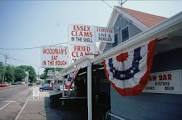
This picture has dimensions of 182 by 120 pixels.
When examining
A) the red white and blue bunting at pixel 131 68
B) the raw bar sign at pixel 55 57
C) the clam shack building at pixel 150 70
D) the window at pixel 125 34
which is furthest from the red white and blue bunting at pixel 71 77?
the window at pixel 125 34

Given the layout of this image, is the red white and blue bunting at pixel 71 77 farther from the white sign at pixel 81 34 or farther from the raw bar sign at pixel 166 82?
the raw bar sign at pixel 166 82

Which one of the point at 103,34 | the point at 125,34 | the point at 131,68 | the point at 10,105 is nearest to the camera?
the point at 131,68

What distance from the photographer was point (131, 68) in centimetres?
598

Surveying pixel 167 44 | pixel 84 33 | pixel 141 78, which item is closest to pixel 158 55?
pixel 167 44

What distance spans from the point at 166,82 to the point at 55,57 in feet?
41.0

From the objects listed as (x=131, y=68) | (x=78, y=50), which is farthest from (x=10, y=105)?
(x=131, y=68)

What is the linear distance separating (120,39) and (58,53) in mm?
5168

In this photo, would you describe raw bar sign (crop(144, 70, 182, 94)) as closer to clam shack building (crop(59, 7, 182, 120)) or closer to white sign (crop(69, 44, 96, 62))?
clam shack building (crop(59, 7, 182, 120))

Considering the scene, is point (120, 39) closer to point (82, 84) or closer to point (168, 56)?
point (82, 84)

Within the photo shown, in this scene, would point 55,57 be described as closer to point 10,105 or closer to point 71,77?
point 71,77

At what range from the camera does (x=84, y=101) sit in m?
19.4

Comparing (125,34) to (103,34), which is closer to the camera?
(103,34)

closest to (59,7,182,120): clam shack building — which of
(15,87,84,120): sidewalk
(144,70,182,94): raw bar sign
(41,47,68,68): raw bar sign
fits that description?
(144,70,182,94): raw bar sign

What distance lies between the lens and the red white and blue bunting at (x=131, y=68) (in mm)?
5224
